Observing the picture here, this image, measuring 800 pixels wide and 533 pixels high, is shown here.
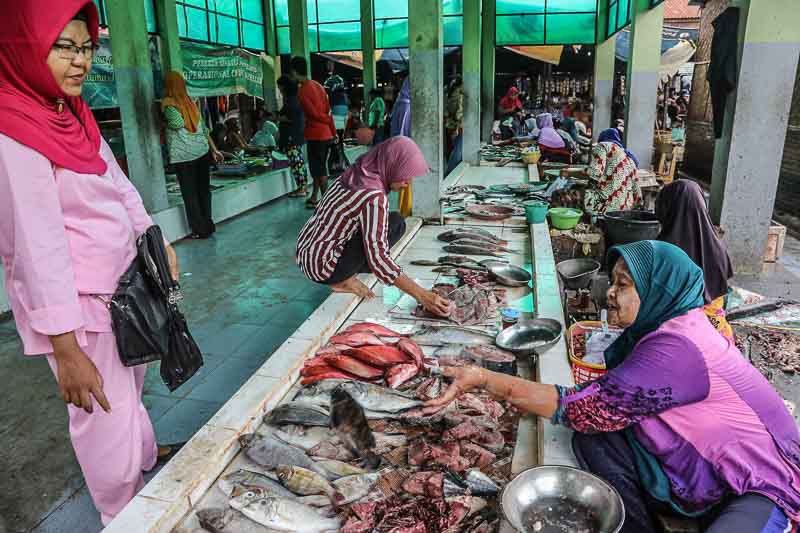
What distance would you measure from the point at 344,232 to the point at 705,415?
Result: 2.86 meters

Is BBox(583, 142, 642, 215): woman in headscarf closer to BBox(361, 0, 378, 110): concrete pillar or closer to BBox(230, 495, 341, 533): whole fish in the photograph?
BBox(230, 495, 341, 533): whole fish

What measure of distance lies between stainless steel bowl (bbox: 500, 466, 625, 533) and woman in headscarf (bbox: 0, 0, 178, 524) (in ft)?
5.25

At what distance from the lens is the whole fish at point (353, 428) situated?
2570 mm

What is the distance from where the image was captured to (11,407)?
3.92 metres

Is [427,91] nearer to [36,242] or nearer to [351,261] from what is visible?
[351,261]

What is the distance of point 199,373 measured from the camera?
438 cm

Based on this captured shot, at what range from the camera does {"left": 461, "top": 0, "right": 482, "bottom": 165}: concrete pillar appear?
13016 millimetres

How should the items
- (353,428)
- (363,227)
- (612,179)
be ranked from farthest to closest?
1. (612,179)
2. (363,227)
3. (353,428)

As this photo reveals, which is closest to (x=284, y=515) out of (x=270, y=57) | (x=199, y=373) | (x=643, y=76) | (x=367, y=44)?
→ (x=199, y=373)

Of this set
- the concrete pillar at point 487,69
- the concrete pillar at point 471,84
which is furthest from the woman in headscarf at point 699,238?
the concrete pillar at point 487,69

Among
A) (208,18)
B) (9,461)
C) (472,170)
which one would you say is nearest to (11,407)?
(9,461)

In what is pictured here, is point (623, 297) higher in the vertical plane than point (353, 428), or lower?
higher

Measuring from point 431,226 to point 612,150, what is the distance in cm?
234

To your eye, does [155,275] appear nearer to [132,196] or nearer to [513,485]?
[132,196]
